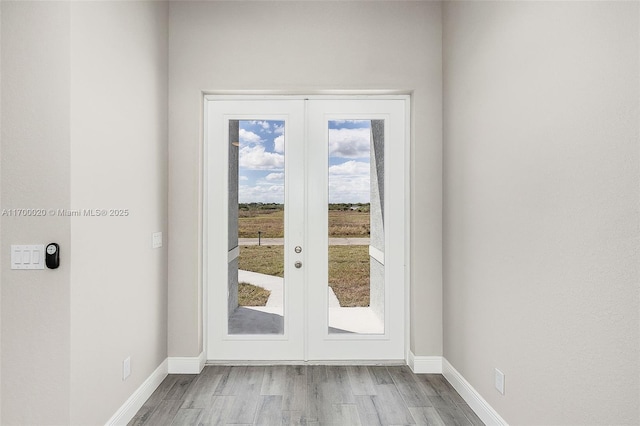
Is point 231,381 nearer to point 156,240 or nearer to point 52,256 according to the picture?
point 156,240

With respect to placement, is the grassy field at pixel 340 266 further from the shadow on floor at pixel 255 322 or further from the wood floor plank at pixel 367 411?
the wood floor plank at pixel 367 411

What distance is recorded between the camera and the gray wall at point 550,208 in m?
1.44

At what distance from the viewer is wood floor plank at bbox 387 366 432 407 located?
2695 mm

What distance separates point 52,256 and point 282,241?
5.90 ft

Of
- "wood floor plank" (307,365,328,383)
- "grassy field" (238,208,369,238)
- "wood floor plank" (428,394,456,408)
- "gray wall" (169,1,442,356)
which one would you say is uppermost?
"gray wall" (169,1,442,356)

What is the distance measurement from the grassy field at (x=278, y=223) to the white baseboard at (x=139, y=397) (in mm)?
1213

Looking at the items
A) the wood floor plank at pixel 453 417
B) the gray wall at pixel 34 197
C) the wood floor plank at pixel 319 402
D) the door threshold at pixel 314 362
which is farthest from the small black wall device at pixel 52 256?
the wood floor plank at pixel 453 417

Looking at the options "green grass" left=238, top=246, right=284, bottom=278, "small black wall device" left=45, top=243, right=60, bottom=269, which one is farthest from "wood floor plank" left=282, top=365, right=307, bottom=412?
"small black wall device" left=45, top=243, right=60, bottom=269

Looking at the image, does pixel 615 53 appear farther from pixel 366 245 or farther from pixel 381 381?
pixel 381 381

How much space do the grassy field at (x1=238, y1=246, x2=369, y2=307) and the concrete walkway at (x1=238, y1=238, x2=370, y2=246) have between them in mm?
26

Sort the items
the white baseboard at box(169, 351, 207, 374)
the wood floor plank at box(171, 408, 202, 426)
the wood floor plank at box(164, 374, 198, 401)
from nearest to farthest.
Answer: the wood floor plank at box(171, 408, 202, 426), the wood floor plank at box(164, 374, 198, 401), the white baseboard at box(169, 351, 207, 374)

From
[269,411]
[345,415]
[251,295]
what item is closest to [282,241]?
[251,295]

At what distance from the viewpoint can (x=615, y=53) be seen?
1467 millimetres

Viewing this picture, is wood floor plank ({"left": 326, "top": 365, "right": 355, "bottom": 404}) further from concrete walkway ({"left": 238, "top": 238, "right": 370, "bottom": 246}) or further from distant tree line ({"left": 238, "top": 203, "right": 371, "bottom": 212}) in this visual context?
distant tree line ({"left": 238, "top": 203, "right": 371, "bottom": 212})
